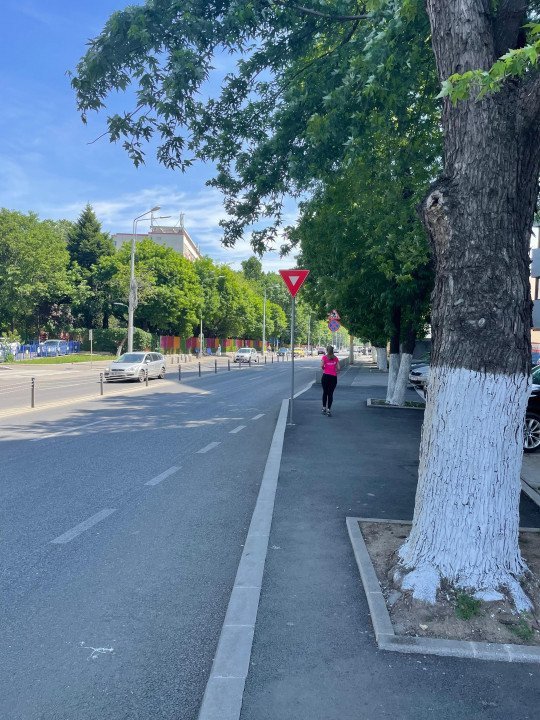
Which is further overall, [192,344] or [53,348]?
[192,344]

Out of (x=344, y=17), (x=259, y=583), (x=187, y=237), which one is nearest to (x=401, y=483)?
(x=259, y=583)

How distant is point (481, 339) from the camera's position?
12.9 ft

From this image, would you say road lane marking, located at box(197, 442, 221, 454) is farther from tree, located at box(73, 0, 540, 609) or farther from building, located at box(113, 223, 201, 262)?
building, located at box(113, 223, 201, 262)

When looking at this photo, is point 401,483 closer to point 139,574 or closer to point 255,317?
point 139,574

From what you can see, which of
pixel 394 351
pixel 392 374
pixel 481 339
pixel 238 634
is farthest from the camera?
pixel 394 351

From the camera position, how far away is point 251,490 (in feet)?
24.2

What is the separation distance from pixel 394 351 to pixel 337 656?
1587 centimetres

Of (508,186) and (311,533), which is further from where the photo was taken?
(311,533)

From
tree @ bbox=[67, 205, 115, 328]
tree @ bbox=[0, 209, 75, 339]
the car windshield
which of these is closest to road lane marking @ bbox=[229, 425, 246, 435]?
the car windshield

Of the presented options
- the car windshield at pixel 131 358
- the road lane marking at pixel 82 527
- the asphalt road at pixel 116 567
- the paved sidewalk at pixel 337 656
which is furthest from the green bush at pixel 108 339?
the paved sidewalk at pixel 337 656

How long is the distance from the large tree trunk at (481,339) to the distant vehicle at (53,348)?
164 ft

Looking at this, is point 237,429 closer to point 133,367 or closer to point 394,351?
point 394,351

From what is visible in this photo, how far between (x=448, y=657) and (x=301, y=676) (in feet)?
2.90

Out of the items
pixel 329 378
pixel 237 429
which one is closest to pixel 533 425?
pixel 329 378
